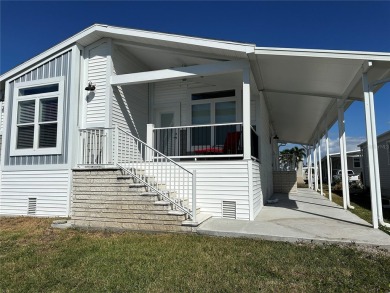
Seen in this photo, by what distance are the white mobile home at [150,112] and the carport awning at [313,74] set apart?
37mm

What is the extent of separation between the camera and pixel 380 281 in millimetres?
3256

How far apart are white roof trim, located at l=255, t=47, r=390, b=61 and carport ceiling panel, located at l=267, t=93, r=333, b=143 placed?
3.46m

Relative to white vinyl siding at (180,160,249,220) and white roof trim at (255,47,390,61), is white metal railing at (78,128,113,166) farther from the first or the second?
white roof trim at (255,47,390,61)

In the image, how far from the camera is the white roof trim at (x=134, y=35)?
673cm

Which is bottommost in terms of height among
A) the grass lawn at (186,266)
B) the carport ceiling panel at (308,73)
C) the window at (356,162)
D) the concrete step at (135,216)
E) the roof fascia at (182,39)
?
the grass lawn at (186,266)

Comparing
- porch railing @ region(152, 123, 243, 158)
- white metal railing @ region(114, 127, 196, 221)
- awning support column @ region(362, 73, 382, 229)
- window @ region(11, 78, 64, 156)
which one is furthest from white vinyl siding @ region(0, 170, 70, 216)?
awning support column @ region(362, 73, 382, 229)

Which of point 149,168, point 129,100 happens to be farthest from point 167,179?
point 129,100

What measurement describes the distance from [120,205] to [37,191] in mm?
3641

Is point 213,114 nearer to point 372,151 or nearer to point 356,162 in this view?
point 372,151

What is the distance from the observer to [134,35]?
791 cm

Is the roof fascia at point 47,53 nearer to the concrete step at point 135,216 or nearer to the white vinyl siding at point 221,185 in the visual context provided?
the white vinyl siding at point 221,185

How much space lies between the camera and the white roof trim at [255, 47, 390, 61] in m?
5.41

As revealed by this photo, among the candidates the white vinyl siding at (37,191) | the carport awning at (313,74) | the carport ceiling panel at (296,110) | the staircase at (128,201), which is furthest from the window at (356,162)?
the white vinyl siding at (37,191)

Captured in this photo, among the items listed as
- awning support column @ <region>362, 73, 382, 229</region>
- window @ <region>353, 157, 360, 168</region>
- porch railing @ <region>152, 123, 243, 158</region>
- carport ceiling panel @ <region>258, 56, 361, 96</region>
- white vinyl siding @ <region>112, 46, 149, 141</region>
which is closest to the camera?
awning support column @ <region>362, 73, 382, 229</region>
